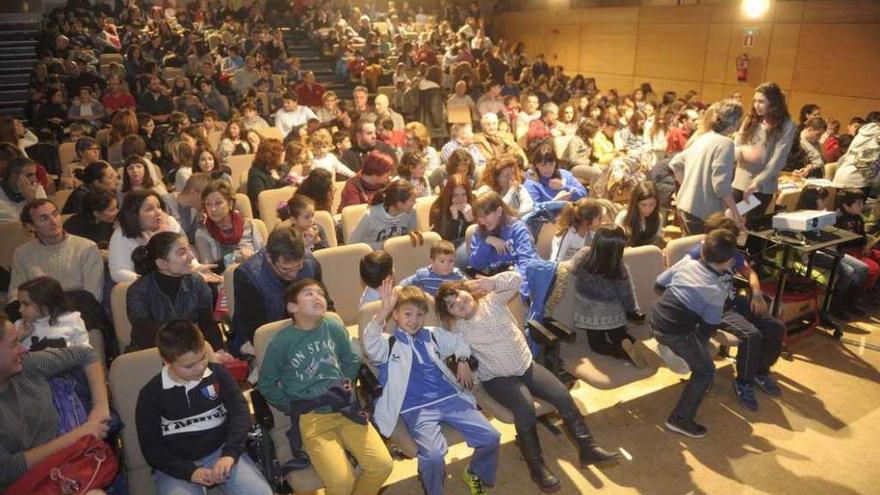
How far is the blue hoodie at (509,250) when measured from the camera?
3.57 metres

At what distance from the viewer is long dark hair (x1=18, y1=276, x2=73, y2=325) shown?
246 cm

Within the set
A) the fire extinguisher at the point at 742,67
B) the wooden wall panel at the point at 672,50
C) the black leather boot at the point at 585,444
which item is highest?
the wooden wall panel at the point at 672,50

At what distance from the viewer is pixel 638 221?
386cm

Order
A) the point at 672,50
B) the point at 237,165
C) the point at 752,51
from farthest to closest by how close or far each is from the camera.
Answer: the point at 672,50, the point at 752,51, the point at 237,165

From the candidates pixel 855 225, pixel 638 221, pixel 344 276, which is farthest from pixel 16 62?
pixel 855 225

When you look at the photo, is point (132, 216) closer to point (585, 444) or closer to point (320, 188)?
point (320, 188)

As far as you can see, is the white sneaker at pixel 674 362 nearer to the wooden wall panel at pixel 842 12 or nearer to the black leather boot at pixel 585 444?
the black leather boot at pixel 585 444

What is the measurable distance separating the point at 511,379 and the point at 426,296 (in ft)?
1.85

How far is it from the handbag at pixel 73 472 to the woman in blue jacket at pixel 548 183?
3392 millimetres

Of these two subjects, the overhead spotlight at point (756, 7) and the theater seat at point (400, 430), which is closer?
the theater seat at point (400, 430)

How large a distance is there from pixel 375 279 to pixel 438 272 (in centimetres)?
37

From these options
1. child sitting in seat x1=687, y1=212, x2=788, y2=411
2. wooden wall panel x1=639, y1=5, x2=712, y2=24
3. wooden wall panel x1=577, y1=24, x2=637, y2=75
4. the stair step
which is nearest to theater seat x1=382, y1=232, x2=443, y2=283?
child sitting in seat x1=687, y1=212, x2=788, y2=411

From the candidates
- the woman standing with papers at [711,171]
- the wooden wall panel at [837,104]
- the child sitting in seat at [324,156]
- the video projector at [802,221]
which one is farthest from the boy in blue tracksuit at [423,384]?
the wooden wall panel at [837,104]

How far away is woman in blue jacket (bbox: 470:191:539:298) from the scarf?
1452 millimetres
